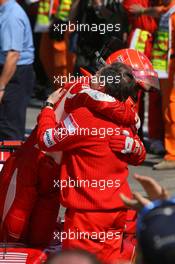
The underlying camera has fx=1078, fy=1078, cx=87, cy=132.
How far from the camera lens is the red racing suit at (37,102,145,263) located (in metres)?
5.41

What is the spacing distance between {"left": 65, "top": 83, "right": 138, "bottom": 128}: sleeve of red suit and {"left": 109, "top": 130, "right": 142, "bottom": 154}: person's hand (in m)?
0.07

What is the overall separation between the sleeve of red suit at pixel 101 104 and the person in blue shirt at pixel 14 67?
284cm

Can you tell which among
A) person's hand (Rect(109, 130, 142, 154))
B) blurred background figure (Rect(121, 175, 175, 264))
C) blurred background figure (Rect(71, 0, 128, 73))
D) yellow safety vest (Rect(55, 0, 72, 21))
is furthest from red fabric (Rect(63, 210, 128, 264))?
yellow safety vest (Rect(55, 0, 72, 21))

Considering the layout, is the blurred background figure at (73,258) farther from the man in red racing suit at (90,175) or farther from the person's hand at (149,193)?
the man in red racing suit at (90,175)

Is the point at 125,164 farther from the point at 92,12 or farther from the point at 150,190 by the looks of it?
the point at 92,12

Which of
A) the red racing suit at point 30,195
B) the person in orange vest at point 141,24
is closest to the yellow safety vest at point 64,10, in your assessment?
the person in orange vest at point 141,24

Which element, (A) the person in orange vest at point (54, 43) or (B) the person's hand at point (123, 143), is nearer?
(B) the person's hand at point (123, 143)

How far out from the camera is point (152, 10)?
9.26 m

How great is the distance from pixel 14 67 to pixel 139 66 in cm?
268

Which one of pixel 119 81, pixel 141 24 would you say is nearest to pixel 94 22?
pixel 141 24

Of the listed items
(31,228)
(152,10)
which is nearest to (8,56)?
(152,10)

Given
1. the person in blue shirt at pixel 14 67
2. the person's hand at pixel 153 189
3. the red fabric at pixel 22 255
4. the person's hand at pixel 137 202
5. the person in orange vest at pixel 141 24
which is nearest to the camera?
the person's hand at pixel 137 202

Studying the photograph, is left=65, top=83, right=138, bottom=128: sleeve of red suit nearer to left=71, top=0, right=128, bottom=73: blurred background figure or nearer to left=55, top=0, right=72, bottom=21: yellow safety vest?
left=71, top=0, right=128, bottom=73: blurred background figure

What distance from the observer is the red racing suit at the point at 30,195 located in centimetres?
575
